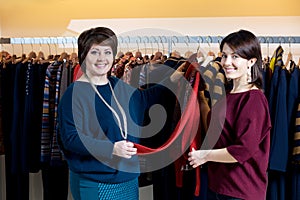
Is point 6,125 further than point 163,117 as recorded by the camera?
Yes

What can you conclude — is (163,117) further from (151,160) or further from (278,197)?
(278,197)

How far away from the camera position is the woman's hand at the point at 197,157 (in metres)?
1.33

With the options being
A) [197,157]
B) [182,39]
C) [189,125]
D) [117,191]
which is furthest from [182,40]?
Result: [117,191]

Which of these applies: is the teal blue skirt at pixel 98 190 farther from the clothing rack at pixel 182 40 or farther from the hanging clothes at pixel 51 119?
the clothing rack at pixel 182 40

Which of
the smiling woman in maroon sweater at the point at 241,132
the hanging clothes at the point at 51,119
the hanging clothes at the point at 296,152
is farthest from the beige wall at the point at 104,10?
the smiling woman in maroon sweater at the point at 241,132

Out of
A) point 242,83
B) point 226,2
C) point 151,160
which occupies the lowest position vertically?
point 151,160

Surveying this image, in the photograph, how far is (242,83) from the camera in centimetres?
131

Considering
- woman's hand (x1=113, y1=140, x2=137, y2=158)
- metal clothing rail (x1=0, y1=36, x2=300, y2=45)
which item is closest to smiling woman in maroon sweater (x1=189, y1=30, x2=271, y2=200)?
woman's hand (x1=113, y1=140, x2=137, y2=158)

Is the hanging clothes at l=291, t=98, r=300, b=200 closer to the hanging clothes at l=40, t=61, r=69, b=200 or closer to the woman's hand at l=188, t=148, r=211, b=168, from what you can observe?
the woman's hand at l=188, t=148, r=211, b=168

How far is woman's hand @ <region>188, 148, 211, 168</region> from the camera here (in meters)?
1.33

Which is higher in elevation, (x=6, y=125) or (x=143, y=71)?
(x=143, y=71)

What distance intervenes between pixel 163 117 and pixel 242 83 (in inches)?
17.4

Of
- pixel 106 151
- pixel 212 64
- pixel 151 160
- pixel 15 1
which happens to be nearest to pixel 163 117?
pixel 151 160

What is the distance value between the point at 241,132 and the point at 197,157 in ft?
0.63
